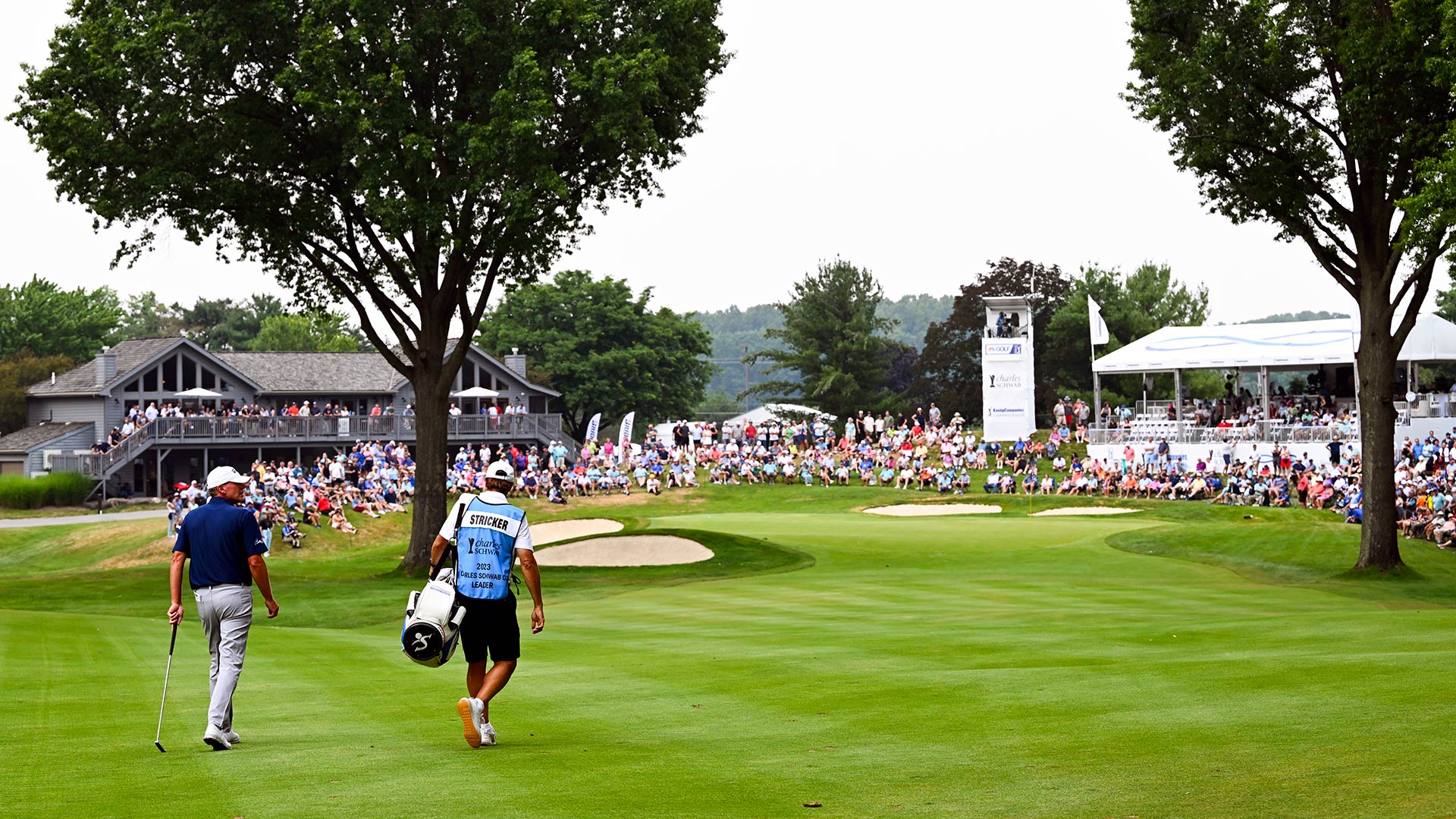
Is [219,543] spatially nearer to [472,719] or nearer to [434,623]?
[434,623]

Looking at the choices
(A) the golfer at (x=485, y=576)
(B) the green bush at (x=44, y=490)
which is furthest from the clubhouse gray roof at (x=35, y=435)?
(A) the golfer at (x=485, y=576)

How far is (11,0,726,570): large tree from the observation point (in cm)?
2703

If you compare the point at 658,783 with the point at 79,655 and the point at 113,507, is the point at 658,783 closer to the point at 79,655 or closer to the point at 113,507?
the point at 79,655

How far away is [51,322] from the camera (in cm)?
9169

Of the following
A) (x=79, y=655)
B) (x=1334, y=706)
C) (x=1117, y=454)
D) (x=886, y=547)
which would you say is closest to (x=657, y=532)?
(x=886, y=547)

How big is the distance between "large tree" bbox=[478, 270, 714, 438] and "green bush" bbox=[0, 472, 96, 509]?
32.0 meters

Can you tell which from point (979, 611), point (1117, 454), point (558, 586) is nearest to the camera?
point (979, 611)

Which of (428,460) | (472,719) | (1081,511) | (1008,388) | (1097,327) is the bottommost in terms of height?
(1081,511)

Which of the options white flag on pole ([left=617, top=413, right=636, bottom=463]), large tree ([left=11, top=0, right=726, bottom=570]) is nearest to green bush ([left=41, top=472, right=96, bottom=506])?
white flag on pole ([left=617, top=413, right=636, bottom=463])

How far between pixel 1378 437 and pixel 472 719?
23092 millimetres

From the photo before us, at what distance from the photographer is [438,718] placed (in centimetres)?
1153

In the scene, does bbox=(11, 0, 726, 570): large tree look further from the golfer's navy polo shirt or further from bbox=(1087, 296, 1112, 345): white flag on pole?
bbox=(1087, 296, 1112, 345): white flag on pole

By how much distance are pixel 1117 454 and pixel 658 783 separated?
168 ft

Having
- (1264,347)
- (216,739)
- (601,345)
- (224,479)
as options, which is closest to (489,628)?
(216,739)
